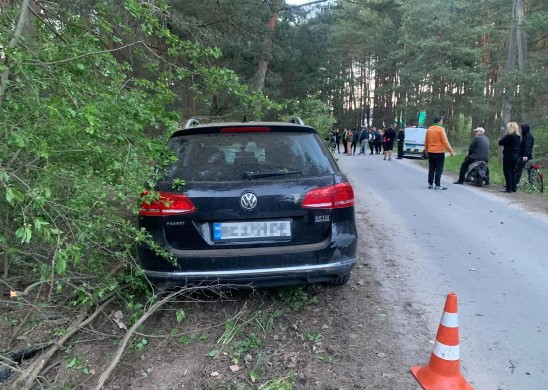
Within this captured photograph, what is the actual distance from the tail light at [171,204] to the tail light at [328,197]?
936 mm

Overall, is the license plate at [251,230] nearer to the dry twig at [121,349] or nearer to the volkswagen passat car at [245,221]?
the volkswagen passat car at [245,221]

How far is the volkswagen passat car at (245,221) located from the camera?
3338 millimetres

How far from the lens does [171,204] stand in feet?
11.0

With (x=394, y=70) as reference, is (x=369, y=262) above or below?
below

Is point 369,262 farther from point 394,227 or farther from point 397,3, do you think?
point 397,3

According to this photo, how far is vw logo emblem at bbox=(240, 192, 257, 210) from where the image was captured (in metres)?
3.35

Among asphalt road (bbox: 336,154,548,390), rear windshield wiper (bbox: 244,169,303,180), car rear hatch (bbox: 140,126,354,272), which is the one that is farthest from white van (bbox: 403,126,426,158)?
rear windshield wiper (bbox: 244,169,303,180)

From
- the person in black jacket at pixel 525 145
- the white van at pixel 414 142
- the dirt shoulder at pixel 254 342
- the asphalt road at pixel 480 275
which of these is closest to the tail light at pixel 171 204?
the dirt shoulder at pixel 254 342

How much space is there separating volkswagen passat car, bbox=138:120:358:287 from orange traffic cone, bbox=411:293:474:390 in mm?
943

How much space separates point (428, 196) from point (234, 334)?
792 centimetres

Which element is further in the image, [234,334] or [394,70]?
[394,70]

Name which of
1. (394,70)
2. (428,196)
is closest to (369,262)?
(428,196)

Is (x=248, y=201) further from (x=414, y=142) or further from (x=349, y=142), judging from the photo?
(x=349, y=142)

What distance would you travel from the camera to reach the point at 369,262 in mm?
5418
